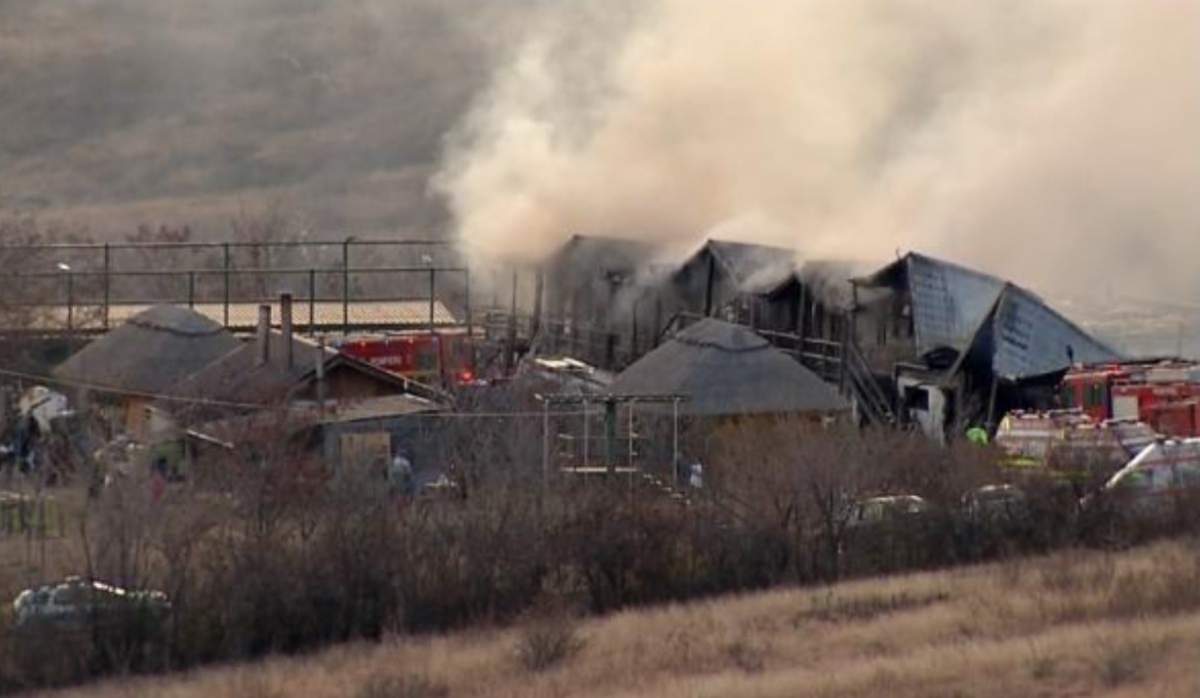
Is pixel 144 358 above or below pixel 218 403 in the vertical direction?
above

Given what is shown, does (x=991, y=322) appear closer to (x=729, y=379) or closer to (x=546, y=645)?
(x=729, y=379)

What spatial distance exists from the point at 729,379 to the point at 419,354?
9641 millimetres

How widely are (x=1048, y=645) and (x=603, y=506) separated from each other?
670 cm

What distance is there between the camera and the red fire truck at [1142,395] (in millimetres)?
33938

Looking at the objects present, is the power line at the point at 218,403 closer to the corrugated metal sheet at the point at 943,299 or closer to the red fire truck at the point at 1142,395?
the corrugated metal sheet at the point at 943,299

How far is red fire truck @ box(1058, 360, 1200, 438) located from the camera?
33.9m

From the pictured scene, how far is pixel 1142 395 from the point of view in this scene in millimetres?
34375

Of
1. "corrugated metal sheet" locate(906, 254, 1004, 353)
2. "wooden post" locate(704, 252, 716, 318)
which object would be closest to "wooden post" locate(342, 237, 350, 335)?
"wooden post" locate(704, 252, 716, 318)

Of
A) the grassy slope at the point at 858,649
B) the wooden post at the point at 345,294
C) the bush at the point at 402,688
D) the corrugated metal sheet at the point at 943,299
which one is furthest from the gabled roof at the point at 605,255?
the bush at the point at 402,688

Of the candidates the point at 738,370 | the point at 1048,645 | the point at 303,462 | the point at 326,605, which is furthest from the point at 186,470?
the point at 1048,645

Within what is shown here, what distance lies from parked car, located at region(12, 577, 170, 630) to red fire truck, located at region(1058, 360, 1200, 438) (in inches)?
627

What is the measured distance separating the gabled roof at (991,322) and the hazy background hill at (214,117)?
2475 inches

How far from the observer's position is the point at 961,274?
1492 inches

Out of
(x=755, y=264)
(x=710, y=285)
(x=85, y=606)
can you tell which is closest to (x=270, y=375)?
(x=710, y=285)
